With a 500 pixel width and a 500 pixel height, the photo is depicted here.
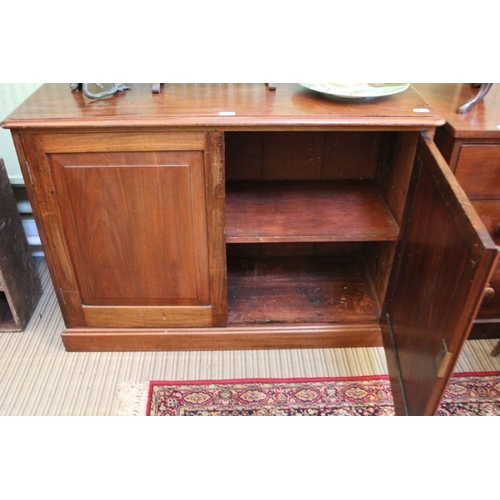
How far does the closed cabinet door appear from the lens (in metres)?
1.06

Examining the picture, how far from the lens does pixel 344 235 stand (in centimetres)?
121

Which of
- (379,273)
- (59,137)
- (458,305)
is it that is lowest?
(379,273)

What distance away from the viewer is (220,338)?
1376 mm

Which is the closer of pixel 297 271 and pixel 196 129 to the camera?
pixel 196 129

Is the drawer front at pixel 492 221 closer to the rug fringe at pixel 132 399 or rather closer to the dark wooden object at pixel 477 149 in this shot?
the dark wooden object at pixel 477 149

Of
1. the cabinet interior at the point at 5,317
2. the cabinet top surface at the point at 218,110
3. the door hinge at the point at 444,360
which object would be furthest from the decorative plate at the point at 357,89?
the cabinet interior at the point at 5,317

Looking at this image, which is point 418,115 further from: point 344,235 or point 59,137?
point 59,137

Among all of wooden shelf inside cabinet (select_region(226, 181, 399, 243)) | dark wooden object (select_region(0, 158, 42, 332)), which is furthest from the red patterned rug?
dark wooden object (select_region(0, 158, 42, 332))

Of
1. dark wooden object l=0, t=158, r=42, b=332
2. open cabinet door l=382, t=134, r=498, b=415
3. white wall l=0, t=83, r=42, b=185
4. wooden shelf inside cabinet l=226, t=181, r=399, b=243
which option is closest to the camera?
open cabinet door l=382, t=134, r=498, b=415

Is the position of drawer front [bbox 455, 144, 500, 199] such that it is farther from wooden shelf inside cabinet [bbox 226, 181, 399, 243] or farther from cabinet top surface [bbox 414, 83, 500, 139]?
wooden shelf inside cabinet [bbox 226, 181, 399, 243]

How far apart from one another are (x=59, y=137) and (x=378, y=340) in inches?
40.8

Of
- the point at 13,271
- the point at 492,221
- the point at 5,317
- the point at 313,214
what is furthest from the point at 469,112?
the point at 5,317

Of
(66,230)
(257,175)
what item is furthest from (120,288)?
(257,175)

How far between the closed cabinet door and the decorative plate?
32 cm
